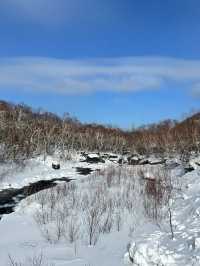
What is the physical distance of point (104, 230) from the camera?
12.9m

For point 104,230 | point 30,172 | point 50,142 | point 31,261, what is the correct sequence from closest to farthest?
point 31,261 < point 104,230 < point 30,172 < point 50,142

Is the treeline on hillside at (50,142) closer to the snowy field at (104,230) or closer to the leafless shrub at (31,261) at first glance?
the snowy field at (104,230)

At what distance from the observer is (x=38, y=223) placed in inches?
579

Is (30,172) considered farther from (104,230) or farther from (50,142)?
(104,230)

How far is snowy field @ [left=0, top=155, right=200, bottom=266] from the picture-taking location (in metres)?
9.98

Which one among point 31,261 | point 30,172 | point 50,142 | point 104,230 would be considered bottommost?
point 31,261

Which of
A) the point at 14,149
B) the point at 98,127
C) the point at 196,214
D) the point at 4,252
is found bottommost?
the point at 4,252

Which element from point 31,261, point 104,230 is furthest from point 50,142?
point 31,261

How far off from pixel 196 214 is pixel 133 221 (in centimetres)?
229

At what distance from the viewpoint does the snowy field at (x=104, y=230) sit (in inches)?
393

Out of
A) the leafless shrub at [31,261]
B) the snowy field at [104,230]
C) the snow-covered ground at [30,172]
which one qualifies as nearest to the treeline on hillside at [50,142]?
the snow-covered ground at [30,172]

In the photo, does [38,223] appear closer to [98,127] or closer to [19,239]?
[19,239]

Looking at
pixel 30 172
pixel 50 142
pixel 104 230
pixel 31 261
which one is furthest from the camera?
pixel 50 142

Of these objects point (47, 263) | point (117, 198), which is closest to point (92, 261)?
point (47, 263)
